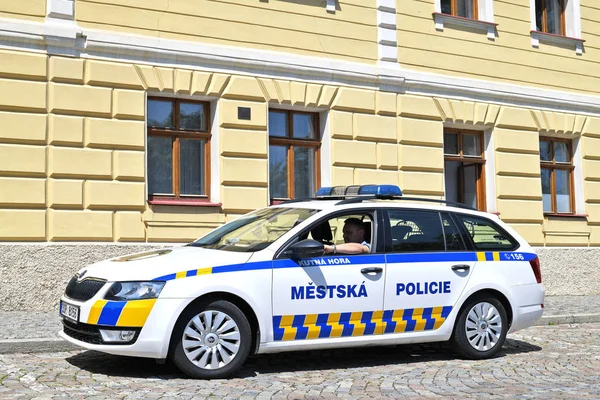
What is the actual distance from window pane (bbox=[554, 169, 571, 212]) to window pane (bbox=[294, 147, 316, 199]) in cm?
586

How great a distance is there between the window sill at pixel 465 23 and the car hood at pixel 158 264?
955cm

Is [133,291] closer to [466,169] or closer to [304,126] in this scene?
[304,126]

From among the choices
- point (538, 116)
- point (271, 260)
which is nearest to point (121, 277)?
point (271, 260)

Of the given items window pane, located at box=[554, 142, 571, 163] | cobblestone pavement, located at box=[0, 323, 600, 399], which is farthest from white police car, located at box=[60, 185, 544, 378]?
window pane, located at box=[554, 142, 571, 163]

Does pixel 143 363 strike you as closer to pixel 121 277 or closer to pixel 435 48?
pixel 121 277

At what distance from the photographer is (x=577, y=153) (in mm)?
17078

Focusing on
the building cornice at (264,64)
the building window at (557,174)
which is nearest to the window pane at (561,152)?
the building window at (557,174)

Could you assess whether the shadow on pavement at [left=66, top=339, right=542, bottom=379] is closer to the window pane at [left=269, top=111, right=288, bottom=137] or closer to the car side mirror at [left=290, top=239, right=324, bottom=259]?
the car side mirror at [left=290, top=239, right=324, bottom=259]

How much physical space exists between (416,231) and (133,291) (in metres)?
2.95

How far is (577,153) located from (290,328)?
38.7 feet

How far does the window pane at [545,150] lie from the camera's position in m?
16.8

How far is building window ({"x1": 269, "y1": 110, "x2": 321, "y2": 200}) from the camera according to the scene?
13828 millimetres

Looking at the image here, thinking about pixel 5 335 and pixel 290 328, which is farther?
pixel 5 335

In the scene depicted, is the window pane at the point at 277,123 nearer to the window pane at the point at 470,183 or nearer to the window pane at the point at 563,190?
the window pane at the point at 470,183
